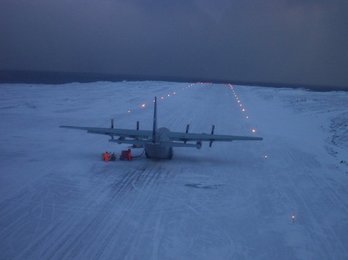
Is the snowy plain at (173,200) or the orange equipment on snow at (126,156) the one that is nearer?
the snowy plain at (173,200)

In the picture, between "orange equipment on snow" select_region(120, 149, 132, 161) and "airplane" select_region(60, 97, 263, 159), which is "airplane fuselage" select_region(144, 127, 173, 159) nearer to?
"airplane" select_region(60, 97, 263, 159)

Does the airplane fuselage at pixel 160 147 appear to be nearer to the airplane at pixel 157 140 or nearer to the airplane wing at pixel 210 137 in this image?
the airplane at pixel 157 140

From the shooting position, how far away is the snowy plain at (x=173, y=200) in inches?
723

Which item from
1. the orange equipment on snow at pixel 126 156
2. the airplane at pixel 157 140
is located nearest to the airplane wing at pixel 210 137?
the airplane at pixel 157 140

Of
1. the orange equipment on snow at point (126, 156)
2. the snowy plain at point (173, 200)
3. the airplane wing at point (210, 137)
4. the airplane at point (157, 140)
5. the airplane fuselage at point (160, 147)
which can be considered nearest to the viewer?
the snowy plain at point (173, 200)

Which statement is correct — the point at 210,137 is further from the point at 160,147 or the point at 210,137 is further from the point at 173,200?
the point at 173,200

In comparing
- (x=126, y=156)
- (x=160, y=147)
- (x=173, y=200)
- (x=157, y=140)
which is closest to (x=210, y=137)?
(x=160, y=147)

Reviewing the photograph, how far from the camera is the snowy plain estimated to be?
18375mm

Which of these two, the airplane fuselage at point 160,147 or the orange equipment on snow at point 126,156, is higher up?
the airplane fuselage at point 160,147

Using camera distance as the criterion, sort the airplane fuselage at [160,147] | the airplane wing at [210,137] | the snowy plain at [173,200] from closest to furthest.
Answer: the snowy plain at [173,200], the airplane fuselage at [160,147], the airplane wing at [210,137]

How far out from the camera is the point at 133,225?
811 inches

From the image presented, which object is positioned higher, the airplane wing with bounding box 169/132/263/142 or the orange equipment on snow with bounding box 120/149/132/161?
the airplane wing with bounding box 169/132/263/142

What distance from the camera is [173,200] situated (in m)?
24.7

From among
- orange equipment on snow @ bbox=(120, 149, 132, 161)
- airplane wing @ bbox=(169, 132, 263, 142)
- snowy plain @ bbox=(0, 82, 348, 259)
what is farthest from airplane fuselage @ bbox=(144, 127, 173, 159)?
airplane wing @ bbox=(169, 132, 263, 142)
